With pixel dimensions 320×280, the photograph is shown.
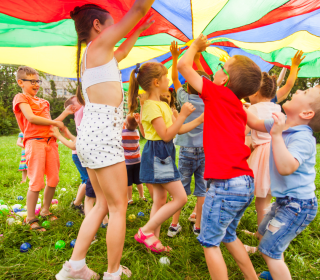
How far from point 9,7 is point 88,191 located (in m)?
1.73

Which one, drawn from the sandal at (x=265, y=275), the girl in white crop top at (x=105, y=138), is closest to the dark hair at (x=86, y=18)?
the girl in white crop top at (x=105, y=138)

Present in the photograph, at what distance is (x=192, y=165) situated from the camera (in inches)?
96.6

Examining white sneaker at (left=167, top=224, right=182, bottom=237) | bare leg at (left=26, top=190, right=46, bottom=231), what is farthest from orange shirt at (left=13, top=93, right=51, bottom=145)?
white sneaker at (left=167, top=224, right=182, bottom=237)

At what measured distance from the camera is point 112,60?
1.53 m

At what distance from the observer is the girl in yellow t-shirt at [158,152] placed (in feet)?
6.42

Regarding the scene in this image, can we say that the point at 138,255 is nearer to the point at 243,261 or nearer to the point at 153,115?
the point at 243,261

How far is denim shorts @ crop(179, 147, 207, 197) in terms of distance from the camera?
2.43 meters

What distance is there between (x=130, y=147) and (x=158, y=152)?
111 centimetres

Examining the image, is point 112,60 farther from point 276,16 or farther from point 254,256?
point 254,256

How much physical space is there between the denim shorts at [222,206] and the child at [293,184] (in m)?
0.25

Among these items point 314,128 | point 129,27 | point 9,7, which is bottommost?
point 314,128

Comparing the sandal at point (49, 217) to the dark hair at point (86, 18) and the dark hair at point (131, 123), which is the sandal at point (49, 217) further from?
the dark hair at point (86, 18)

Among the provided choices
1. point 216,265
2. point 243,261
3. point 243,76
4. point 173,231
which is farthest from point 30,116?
point 243,261

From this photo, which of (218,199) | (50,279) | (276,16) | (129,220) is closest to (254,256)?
(218,199)
